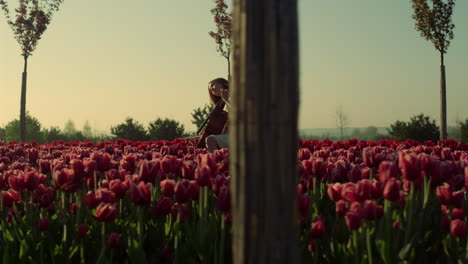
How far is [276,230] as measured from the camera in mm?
1957

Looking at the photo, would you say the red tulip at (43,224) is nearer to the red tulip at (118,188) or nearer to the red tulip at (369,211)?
the red tulip at (118,188)

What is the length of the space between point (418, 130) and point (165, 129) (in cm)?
1405

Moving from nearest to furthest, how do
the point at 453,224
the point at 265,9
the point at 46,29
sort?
the point at 265,9 → the point at 453,224 → the point at 46,29

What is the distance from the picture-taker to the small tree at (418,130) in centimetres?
2853

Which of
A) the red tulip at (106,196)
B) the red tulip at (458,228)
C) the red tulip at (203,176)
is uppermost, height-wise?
the red tulip at (203,176)

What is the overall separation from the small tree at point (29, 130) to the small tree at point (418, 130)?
28976mm

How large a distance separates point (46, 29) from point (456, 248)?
2597 cm

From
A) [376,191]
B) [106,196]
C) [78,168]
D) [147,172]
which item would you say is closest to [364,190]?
[376,191]

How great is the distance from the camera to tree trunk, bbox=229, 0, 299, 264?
1.91m

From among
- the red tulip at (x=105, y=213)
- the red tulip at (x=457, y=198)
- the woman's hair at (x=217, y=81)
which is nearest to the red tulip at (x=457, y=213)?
the red tulip at (x=457, y=198)

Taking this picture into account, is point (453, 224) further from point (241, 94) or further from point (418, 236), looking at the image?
point (241, 94)

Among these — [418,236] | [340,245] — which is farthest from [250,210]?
[418,236]

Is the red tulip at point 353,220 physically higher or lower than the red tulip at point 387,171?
lower

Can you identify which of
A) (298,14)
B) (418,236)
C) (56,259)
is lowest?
(56,259)
